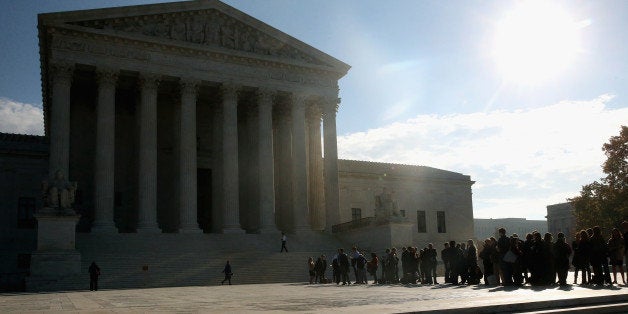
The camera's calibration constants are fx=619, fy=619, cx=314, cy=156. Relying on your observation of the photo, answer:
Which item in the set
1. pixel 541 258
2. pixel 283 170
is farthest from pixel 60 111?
pixel 541 258

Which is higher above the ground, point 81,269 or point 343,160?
point 343,160

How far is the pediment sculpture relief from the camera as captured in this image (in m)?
39.8

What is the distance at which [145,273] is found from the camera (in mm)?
30656

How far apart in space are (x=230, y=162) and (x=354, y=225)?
9.56 metres

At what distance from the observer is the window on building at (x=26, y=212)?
4169 centimetres

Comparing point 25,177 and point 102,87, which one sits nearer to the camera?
point 102,87

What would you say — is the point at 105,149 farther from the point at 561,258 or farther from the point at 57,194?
the point at 561,258

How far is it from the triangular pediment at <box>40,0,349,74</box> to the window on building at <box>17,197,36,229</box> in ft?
42.7

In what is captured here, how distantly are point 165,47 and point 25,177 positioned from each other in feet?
44.2

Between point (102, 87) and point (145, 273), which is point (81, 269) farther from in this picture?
point (102, 87)

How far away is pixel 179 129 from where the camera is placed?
43.0m

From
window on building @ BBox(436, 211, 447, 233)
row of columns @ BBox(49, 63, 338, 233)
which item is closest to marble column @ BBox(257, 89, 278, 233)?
row of columns @ BBox(49, 63, 338, 233)

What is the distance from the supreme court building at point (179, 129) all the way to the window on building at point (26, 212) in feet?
0.24

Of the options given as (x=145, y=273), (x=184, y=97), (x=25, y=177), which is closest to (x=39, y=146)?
(x=25, y=177)
